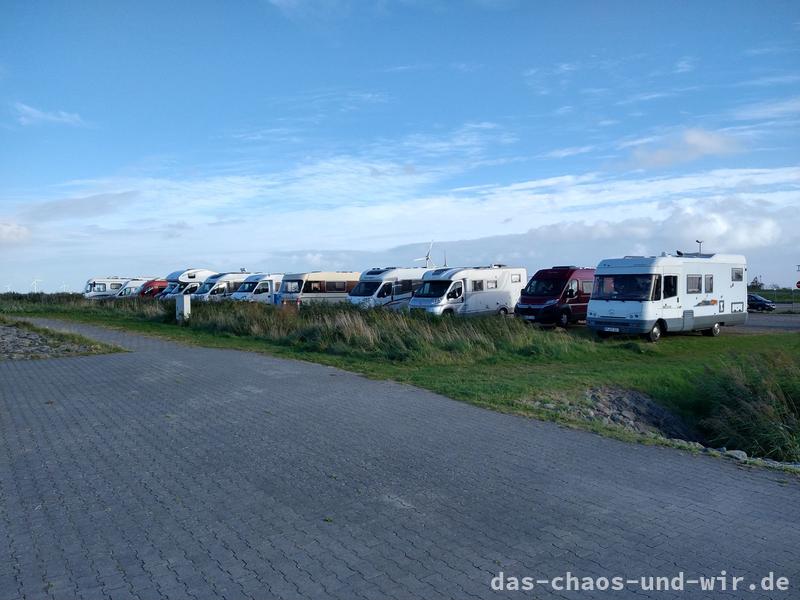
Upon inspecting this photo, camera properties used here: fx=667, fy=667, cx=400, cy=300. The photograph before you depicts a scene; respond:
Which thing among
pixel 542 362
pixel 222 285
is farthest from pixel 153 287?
pixel 542 362

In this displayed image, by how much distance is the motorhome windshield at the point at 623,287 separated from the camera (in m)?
20.6

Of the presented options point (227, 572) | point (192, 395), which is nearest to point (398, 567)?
point (227, 572)

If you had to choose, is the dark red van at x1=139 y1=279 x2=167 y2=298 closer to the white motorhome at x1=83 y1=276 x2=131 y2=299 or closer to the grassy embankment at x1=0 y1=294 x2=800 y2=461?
the white motorhome at x1=83 y1=276 x2=131 y2=299

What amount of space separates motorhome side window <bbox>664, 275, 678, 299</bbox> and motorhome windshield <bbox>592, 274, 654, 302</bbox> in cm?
76

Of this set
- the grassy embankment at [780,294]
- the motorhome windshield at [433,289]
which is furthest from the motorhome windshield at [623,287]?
the grassy embankment at [780,294]

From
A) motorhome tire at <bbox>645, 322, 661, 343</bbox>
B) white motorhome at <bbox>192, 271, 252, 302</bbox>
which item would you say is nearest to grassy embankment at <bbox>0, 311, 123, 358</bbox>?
motorhome tire at <bbox>645, 322, 661, 343</bbox>

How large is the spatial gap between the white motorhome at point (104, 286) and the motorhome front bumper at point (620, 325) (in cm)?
4036

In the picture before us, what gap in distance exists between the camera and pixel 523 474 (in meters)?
6.82

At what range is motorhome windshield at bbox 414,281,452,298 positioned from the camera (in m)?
26.4

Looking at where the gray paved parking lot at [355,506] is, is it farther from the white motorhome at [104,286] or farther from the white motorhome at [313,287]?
the white motorhome at [104,286]

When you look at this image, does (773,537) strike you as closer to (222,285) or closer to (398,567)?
(398,567)

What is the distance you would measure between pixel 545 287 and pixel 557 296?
2.62 feet

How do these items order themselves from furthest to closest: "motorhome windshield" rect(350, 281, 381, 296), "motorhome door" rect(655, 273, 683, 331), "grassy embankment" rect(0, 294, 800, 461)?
"motorhome windshield" rect(350, 281, 381, 296)
"motorhome door" rect(655, 273, 683, 331)
"grassy embankment" rect(0, 294, 800, 461)

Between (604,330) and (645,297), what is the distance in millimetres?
1700
